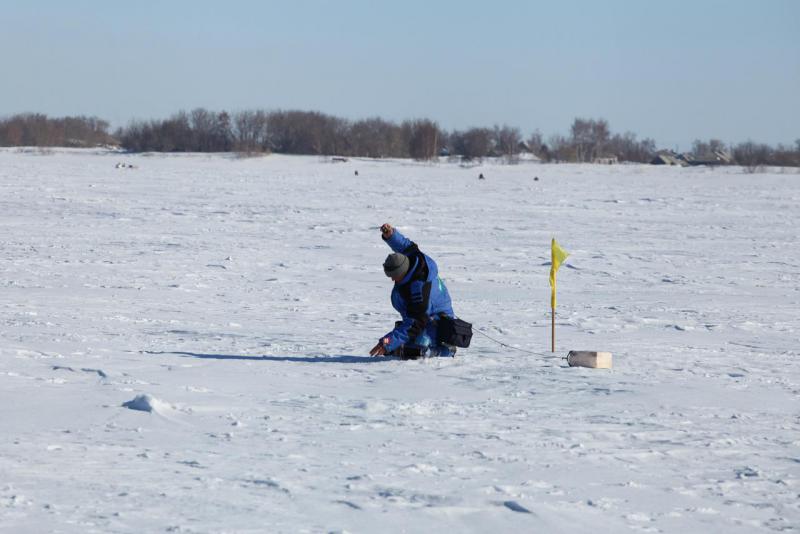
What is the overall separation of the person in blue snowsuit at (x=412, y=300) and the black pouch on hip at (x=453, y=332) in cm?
5

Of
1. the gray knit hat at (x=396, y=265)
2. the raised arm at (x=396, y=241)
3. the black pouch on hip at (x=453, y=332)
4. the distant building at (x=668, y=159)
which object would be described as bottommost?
the black pouch on hip at (x=453, y=332)

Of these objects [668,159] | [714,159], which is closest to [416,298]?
[668,159]

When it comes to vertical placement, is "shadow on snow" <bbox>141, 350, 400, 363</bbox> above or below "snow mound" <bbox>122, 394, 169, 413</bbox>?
below

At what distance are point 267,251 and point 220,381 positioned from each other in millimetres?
8904

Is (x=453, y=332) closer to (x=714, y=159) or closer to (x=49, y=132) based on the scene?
(x=714, y=159)

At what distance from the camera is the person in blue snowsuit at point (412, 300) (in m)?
7.13

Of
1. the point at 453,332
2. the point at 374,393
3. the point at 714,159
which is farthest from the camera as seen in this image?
the point at 714,159

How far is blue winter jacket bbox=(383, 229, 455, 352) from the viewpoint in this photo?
23.5 feet

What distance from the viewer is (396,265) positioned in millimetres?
7035

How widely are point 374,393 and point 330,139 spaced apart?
237 feet

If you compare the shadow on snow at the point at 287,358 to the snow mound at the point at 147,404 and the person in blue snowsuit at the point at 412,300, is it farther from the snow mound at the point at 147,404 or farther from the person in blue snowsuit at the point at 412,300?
the snow mound at the point at 147,404

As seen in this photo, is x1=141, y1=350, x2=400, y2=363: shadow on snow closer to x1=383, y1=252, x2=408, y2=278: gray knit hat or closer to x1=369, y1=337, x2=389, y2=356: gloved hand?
x1=369, y1=337, x2=389, y2=356: gloved hand

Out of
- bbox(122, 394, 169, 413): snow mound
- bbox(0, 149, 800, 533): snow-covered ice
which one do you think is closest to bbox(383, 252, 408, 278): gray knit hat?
bbox(0, 149, 800, 533): snow-covered ice

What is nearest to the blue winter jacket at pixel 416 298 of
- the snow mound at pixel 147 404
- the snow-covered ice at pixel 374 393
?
the snow-covered ice at pixel 374 393
